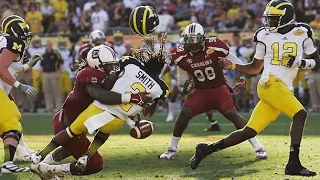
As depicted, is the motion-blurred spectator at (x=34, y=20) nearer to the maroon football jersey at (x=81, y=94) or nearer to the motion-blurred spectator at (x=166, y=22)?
the motion-blurred spectator at (x=166, y=22)

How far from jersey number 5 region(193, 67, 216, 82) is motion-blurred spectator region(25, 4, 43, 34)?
33.8 ft

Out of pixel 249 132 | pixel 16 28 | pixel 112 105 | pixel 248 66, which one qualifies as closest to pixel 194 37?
pixel 248 66

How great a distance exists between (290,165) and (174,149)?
2.10 metres

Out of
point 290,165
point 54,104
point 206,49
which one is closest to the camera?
point 290,165

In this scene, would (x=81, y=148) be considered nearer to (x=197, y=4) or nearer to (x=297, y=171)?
(x=297, y=171)

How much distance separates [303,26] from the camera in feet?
24.2

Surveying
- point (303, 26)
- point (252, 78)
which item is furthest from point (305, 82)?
point (303, 26)

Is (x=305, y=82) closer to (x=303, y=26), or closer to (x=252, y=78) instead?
(x=252, y=78)

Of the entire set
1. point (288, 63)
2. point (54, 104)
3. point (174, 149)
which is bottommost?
point (54, 104)

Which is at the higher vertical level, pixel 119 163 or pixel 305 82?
pixel 119 163

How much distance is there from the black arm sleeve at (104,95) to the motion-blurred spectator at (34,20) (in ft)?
40.9

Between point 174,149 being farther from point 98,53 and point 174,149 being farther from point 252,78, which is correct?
point 252,78

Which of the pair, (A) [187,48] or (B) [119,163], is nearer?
(B) [119,163]

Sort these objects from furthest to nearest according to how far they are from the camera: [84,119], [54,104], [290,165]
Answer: [54,104], [290,165], [84,119]
